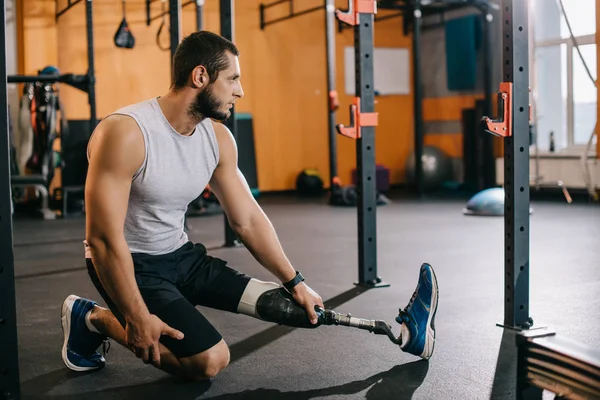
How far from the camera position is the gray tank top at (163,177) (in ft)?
7.06

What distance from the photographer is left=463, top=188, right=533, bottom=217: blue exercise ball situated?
638 cm

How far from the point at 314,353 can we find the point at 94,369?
705mm

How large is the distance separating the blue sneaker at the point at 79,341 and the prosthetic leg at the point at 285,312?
1.58 feet

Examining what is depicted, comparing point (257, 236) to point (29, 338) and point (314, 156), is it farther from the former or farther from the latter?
point (314, 156)

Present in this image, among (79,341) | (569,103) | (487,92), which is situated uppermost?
(487,92)

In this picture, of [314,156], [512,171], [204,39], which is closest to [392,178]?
[314,156]

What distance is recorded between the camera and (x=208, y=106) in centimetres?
216

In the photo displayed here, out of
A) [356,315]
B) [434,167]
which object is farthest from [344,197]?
[356,315]

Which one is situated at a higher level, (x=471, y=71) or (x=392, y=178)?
(x=471, y=71)

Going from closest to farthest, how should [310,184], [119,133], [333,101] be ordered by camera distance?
[119,133] < [333,101] < [310,184]

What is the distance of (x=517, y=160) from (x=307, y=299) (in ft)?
3.20

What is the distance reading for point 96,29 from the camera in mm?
8180

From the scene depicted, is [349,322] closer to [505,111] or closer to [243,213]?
[243,213]

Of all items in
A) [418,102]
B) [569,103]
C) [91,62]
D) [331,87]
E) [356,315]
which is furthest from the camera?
[418,102]
